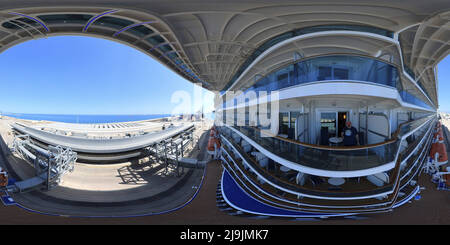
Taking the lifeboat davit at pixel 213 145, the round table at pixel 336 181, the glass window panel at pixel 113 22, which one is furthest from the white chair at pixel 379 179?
the glass window panel at pixel 113 22

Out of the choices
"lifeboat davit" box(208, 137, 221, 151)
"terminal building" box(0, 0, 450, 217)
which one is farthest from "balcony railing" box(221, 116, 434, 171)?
"lifeboat davit" box(208, 137, 221, 151)

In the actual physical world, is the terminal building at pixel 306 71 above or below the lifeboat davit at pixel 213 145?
above

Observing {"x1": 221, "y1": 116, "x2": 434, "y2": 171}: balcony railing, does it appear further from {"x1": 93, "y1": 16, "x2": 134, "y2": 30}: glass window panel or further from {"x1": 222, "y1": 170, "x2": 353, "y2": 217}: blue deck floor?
{"x1": 93, "y1": 16, "x2": 134, "y2": 30}: glass window panel

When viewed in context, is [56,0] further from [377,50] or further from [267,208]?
[377,50]

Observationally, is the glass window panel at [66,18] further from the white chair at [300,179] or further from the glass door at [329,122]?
the glass door at [329,122]

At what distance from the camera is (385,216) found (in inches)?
81.3

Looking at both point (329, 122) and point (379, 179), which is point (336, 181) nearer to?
point (379, 179)

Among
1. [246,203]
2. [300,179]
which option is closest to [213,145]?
[246,203]

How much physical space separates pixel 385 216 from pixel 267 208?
155 centimetres

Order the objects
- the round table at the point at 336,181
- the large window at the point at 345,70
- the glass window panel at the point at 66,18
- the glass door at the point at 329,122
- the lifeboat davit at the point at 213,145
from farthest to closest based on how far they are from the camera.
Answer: the lifeboat davit at the point at 213,145, the glass door at the point at 329,122, the round table at the point at 336,181, the large window at the point at 345,70, the glass window panel at the point at 66,18

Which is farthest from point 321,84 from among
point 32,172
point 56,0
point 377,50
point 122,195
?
point 32,172

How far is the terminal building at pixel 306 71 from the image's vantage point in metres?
1.98

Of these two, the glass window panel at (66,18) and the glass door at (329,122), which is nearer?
the glass window panel at (66,18)

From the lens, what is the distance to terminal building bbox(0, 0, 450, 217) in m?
1.98
